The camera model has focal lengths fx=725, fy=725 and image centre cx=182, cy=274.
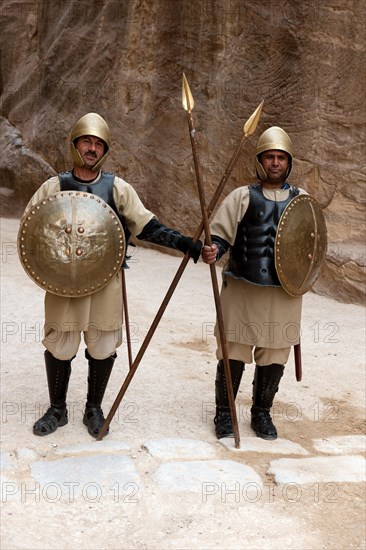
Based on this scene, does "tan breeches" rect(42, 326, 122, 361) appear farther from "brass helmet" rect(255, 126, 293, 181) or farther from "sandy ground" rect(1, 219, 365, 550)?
"brass helmet" rect(255, 126, 293, 181)

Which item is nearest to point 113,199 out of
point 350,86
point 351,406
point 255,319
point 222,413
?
point 255,319

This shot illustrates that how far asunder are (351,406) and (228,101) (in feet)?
15.6

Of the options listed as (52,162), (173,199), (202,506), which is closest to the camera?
(202,506)

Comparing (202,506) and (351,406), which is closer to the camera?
(202,506)

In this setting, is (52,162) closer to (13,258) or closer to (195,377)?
(13,258)

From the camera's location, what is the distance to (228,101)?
8414 millimetres

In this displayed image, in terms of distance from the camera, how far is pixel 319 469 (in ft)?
11.8

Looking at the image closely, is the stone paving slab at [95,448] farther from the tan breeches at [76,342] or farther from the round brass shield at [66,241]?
Result: the round brass shield at [66,241]

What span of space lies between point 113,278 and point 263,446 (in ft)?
3.93

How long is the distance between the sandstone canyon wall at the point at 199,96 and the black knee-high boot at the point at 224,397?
3736 mm

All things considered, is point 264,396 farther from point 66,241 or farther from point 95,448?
point 66,241

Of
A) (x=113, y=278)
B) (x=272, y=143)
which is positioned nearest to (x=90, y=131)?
(x=113, y=278)

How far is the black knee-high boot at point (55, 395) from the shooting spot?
371cm

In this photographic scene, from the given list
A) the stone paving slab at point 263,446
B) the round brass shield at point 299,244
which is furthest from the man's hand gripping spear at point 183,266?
the round brass shield at point 299,244
